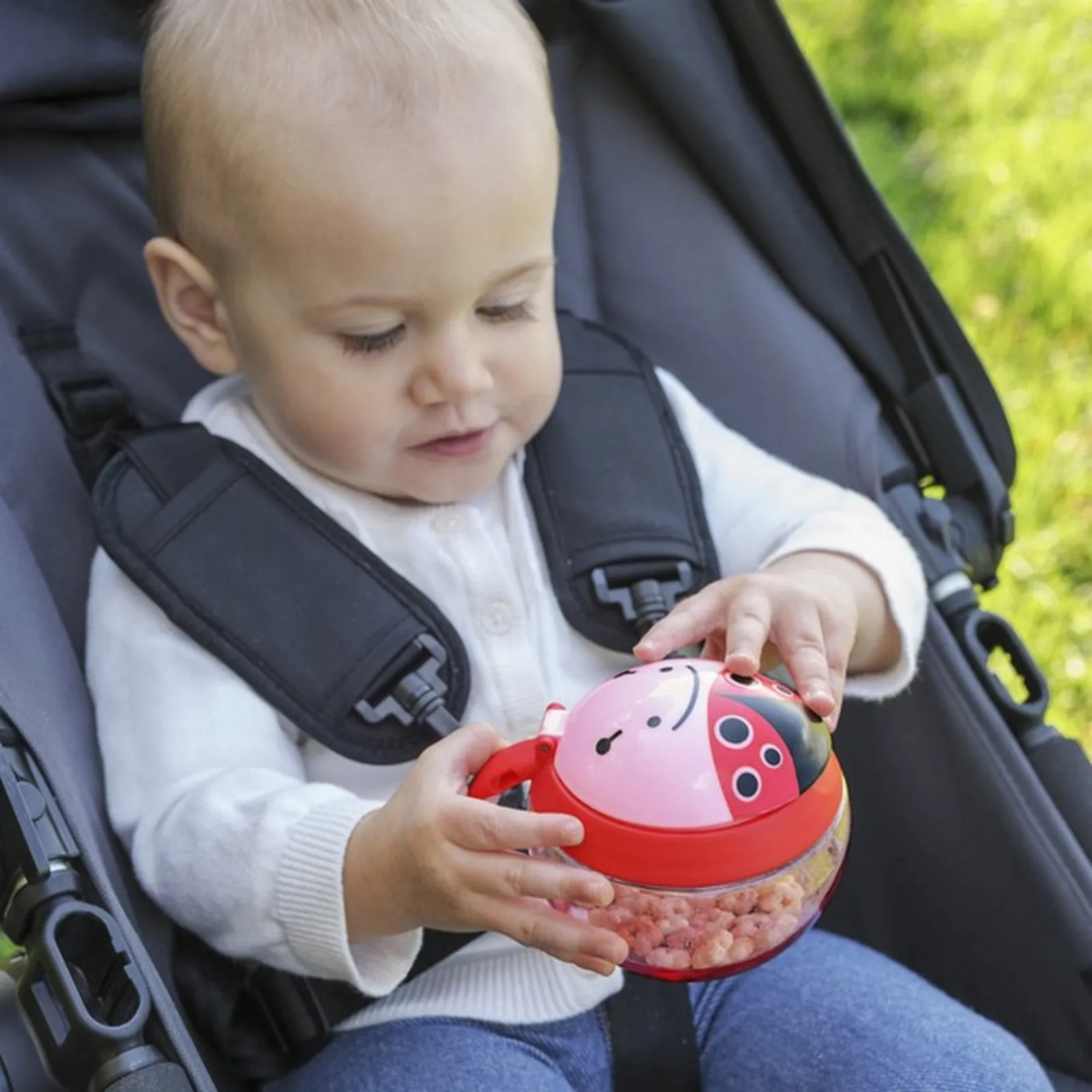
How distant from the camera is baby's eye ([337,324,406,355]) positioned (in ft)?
4.45

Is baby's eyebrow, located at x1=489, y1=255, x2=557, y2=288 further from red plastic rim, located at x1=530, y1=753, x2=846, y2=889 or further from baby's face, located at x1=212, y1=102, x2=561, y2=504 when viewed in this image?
red plastic rim, located at x1=530, y1=753, x2=846, y2=889

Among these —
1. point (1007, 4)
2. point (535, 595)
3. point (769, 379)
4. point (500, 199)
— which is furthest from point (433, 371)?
point (1007, 4)

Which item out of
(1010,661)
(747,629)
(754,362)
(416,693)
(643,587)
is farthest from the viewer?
(754,362)

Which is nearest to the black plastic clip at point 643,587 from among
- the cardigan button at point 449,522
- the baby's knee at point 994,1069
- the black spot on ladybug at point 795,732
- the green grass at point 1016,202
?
the cardigan button at point 449,522

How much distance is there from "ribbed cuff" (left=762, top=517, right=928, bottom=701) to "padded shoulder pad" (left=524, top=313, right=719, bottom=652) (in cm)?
10

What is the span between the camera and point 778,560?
1.53 metres

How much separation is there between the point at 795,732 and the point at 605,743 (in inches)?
5.2

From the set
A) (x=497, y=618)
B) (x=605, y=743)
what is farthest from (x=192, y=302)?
(x=605, y=743)

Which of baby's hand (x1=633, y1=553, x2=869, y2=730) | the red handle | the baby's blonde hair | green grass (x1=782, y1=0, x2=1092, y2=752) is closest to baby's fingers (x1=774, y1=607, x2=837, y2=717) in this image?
baby's hand (x1=633, y1=553, x2=869, y2=730)

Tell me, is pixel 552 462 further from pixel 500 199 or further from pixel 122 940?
pixel 122 940

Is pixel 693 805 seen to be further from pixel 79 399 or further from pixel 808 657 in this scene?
pixel 79 399

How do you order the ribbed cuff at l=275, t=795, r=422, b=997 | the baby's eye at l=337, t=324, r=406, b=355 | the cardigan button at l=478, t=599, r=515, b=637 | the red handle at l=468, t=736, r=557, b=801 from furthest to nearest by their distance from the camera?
the cardigan button at l=478, t=599, r=515, b=637 < the baby's eye at l=337, t=324, r=406, b=355 < the ribbed cuff at l=275, t=795, r=422, b=997 < the red handle at l=468, t=736, r=557, b=801

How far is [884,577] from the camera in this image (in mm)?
1500

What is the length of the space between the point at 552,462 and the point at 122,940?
67 centimetres
